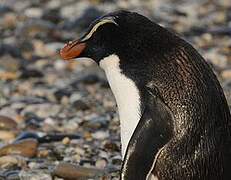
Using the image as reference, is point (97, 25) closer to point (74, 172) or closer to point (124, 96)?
point (124, 96)

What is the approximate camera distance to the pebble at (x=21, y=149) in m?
5.79

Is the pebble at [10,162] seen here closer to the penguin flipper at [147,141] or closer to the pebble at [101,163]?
the pebble at [101,163]

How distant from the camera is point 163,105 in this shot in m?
4.07

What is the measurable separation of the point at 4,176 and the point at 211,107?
175 cm

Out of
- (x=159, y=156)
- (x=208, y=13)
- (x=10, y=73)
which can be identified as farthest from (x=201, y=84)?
(x=208, y=13)

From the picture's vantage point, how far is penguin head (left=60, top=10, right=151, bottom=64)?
422 cm

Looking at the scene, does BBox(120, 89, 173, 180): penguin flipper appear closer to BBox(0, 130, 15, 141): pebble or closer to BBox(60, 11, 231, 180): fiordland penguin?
BBox(60, 11, 231, 180): fiordland penguin

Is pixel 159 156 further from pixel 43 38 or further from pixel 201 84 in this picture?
pixel 43 38

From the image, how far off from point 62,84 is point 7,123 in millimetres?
1494

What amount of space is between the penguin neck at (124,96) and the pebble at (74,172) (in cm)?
93

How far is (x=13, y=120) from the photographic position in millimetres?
6695

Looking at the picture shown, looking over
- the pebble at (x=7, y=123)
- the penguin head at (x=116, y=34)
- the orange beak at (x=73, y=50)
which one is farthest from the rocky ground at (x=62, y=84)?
the penguin head at (x=116, y=34)

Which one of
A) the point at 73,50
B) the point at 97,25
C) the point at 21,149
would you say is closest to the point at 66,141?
the point at 21,149

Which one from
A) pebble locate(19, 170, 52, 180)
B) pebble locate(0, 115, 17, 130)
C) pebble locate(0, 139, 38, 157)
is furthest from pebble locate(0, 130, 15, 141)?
pebble locate(19, 170, 52, 180)
